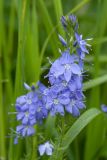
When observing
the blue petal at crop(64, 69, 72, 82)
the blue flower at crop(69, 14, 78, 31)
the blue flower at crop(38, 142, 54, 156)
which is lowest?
the blue flower at crop(38, 142, 54, 156)

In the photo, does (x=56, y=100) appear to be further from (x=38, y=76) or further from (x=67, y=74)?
(x=38, y=76)

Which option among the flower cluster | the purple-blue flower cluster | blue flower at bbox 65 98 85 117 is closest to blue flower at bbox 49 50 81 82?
the flower cluster

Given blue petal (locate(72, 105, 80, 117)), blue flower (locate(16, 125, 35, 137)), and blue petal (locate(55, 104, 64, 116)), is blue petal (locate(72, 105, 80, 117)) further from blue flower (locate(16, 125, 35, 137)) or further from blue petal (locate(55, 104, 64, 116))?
blue flower (locate(16, 125, 35, 137))

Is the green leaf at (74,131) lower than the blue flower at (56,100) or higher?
lower

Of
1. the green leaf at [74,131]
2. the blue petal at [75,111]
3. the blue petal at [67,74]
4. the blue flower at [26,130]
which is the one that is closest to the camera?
the blue petal at [67,74]

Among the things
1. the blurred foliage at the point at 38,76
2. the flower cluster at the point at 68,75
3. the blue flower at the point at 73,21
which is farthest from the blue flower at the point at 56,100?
the blurred foliage at the point at 38,76

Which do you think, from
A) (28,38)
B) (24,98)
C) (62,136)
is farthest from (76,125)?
(28,38)

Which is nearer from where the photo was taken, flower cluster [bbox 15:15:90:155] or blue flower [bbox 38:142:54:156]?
flower cluster [bbox 15:15:90:155]

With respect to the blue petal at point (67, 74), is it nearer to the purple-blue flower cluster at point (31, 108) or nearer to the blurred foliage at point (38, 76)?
the purple-blue flower cluster at point (31, 108)

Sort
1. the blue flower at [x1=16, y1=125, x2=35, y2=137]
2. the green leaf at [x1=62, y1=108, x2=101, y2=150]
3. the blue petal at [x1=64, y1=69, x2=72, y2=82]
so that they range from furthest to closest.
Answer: the blue flower at [x1=16, y1=125, x2=35, y2=137], the green leaf at [x1=62, y1=108, x2=101, y2=150], the blue petal at [x1=64, y1=69, x2=72, y2=82]

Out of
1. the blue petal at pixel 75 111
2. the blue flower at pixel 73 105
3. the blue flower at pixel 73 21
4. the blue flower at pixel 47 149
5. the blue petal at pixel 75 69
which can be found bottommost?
the blue flower at pixel 47 149

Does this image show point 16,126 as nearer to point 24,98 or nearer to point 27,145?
point 27,145
